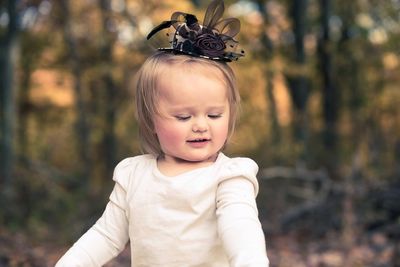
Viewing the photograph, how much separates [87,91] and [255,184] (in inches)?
598

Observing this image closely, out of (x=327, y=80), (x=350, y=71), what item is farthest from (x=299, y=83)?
(x=350, y=71)

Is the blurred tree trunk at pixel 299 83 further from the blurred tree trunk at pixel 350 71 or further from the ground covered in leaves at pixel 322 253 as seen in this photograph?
the ground covered in leaves at pixel 322 253

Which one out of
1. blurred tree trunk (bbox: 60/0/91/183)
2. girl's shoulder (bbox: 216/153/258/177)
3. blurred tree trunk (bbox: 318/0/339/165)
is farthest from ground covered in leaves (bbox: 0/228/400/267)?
blurred tree trunk (bbox: 318/0/339/165)

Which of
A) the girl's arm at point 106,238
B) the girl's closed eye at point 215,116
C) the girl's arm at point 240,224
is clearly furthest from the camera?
the girl's arm at point 106,238

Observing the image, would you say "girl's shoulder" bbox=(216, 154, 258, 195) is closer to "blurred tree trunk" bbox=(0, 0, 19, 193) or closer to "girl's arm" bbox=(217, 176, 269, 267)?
"girl's arm" bbox=(217, 176, 269, 267)

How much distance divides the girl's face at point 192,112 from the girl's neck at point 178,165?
2 cm

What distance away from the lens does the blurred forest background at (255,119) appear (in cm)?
796

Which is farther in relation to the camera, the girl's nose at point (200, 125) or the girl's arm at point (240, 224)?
the girl's nose at point (200, 125)

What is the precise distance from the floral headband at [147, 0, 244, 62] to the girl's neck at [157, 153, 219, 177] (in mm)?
358

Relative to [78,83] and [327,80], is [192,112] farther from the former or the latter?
[327,80]

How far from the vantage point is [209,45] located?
96.0 inches

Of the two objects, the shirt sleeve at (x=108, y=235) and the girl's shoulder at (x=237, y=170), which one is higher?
the girl's shoulder at (x=237, y=170)

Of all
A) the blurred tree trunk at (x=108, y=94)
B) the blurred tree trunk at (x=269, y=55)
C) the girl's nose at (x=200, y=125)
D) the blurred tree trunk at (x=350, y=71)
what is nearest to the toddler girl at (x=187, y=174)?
the girl's nose at (x=200, y=125)

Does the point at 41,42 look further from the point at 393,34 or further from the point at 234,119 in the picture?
the point at 234,119
